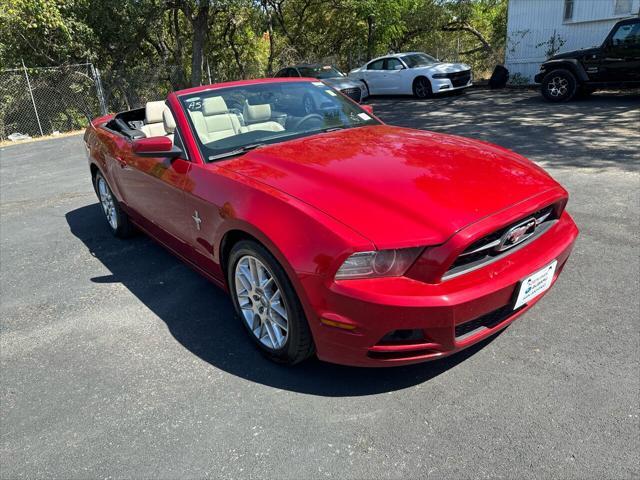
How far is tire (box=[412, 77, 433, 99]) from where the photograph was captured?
50.2 feet

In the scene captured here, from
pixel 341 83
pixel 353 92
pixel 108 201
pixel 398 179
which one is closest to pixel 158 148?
pixel 398 179

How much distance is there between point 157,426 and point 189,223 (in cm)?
136

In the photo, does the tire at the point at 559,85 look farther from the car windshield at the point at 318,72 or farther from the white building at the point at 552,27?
the car windshield at the point at 318,72

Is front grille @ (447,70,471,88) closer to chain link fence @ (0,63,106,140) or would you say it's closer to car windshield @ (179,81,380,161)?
chain link fence @ (0,63,106,140)

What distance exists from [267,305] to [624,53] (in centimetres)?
1148

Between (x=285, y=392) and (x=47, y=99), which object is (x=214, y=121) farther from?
(x=47, y=99)

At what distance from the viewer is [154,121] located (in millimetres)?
5086

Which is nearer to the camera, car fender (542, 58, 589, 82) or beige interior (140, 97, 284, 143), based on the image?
beige interior (140, 97, 284, 143)

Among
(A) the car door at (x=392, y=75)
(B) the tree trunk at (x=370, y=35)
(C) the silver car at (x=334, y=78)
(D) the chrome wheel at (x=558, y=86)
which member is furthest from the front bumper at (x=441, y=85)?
(B) the tree trunk at (x=370, y=35)

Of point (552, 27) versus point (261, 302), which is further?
point (552, 27)

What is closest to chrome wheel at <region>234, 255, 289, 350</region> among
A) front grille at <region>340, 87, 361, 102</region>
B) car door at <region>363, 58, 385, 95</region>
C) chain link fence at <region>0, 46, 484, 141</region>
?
front grille at <region>340, 87, 361, 102</region>

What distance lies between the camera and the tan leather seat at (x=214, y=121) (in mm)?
3418

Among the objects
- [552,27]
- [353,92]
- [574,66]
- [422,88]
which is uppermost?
[552,27]

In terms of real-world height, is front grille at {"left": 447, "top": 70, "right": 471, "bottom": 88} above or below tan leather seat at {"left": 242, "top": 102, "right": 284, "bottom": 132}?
below
